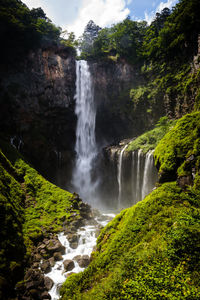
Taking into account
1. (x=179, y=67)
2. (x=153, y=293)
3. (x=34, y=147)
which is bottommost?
(x=153, y=293)

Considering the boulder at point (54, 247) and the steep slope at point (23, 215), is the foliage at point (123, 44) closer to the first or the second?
the steep slope at point (23, 215)

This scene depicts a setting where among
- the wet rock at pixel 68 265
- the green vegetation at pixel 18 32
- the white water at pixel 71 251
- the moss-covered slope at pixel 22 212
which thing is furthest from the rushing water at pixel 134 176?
the green vegetation at pixel 18 32

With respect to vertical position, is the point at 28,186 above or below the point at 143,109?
below

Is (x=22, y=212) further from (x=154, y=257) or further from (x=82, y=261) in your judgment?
(x=154, y=257)

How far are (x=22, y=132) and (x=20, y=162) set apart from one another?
6.36 m

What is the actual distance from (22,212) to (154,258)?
1007 cm

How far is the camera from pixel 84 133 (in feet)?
86.1

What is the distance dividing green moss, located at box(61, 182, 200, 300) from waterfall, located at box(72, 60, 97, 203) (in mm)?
19047

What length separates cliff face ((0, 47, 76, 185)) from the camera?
19531 mm

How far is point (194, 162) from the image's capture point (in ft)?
21.0

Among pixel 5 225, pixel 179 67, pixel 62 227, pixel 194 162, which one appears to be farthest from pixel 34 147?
pixel 179 67

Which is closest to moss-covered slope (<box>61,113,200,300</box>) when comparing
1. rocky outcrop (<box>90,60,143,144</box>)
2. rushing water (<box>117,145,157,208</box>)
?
rushing water (<box>117,145,157,208</box>)

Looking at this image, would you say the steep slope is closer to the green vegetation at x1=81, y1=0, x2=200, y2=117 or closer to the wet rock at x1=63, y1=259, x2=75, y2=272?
the wet rock at x1=63, y1=259, x2=75, y2=272

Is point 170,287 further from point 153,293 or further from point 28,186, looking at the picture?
point 28,186
